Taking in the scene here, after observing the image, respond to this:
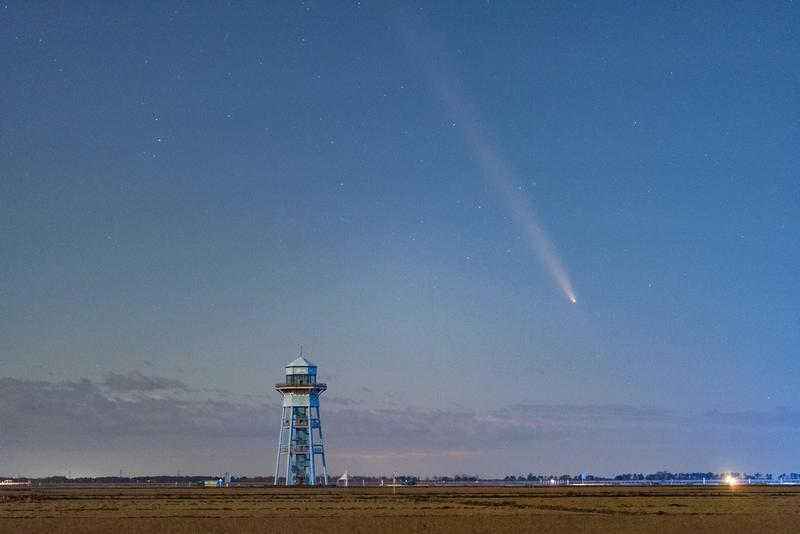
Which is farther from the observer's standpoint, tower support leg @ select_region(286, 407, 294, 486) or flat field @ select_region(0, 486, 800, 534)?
tower support leg @ select_region(286, 407, 294, 486)

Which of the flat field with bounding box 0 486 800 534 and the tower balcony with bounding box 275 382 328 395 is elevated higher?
the tower balcony with bounding box 275 382 328 395

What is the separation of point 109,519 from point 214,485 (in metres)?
114

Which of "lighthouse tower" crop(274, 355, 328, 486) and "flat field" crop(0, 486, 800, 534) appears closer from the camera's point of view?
"flat field" crop(0, 486, 800, 534)

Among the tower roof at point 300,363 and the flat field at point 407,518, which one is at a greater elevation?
the tower roof at point 300,363

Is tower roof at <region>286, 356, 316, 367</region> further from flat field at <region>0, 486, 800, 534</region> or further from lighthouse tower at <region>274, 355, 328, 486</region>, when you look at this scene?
flat field at <region>0, 486, 800, 534</region>

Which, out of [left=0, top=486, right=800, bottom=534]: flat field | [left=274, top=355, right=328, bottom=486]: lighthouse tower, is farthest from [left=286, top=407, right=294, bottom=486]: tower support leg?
[left=0, top=486, right=800, bottom=534]: flat field

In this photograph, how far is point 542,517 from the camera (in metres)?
62.5

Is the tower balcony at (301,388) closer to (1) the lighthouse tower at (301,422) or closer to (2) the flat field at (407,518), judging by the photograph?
(1) the lighthouse tower at (301,422)

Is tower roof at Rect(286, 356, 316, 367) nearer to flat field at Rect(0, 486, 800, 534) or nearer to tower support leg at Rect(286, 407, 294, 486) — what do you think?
tower support leg at Rect(286, 407, 294, 486)

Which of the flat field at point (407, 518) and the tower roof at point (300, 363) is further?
the tower roof at point (300, 363)

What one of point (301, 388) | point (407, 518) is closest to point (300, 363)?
point (301, 388)

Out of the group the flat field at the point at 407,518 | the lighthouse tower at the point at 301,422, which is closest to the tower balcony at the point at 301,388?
the lighthouse tower at the point at 301,422

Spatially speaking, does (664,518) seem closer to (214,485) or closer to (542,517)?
(542,517)

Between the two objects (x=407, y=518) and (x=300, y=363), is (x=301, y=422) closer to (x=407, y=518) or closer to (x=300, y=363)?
(x=300, y=363)
